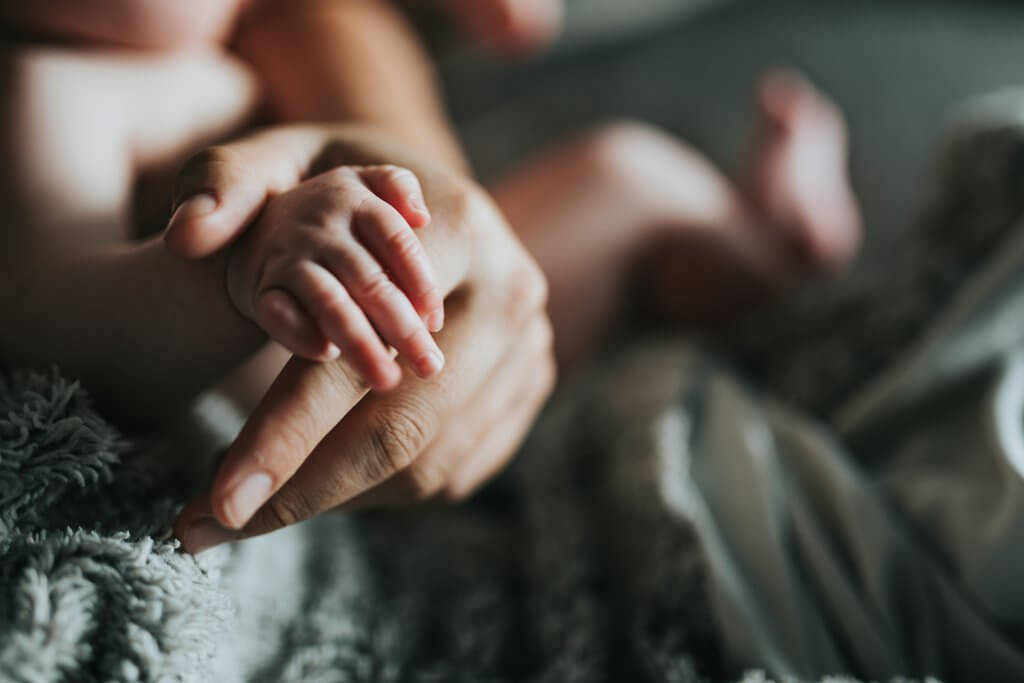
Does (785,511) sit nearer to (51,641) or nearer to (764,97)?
(51,641)

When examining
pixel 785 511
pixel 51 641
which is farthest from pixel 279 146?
pixel 785 511

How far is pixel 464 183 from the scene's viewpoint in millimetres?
392

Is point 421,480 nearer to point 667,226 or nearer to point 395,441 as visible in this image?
point 395,441

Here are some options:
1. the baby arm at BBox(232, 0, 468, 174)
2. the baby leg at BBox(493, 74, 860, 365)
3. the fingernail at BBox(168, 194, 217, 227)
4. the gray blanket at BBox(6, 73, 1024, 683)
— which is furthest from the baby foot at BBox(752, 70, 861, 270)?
the fingernail at BBox(168, 194, 217, 227)

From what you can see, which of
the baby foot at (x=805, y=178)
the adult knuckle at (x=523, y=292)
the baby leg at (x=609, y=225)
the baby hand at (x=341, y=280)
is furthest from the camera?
the baby foot at (x=805, y=178)

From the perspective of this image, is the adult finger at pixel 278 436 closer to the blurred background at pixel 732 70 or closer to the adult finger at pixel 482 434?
the adult finger at pixel 482 434

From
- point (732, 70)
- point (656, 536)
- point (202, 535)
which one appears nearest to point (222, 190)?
point (202, 535)

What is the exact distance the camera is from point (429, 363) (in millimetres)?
287

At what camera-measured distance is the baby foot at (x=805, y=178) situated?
0.73m

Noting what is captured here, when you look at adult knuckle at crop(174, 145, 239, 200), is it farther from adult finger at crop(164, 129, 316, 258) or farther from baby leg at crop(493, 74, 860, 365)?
baby leg at crop(493, 74, 860, 365)

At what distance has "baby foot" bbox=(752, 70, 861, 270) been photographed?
733mm

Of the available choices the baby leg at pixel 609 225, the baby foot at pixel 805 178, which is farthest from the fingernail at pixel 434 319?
the baby foot at pixel 805 178

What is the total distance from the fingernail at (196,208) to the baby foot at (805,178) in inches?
21.9

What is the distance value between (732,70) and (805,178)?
0.19 m
